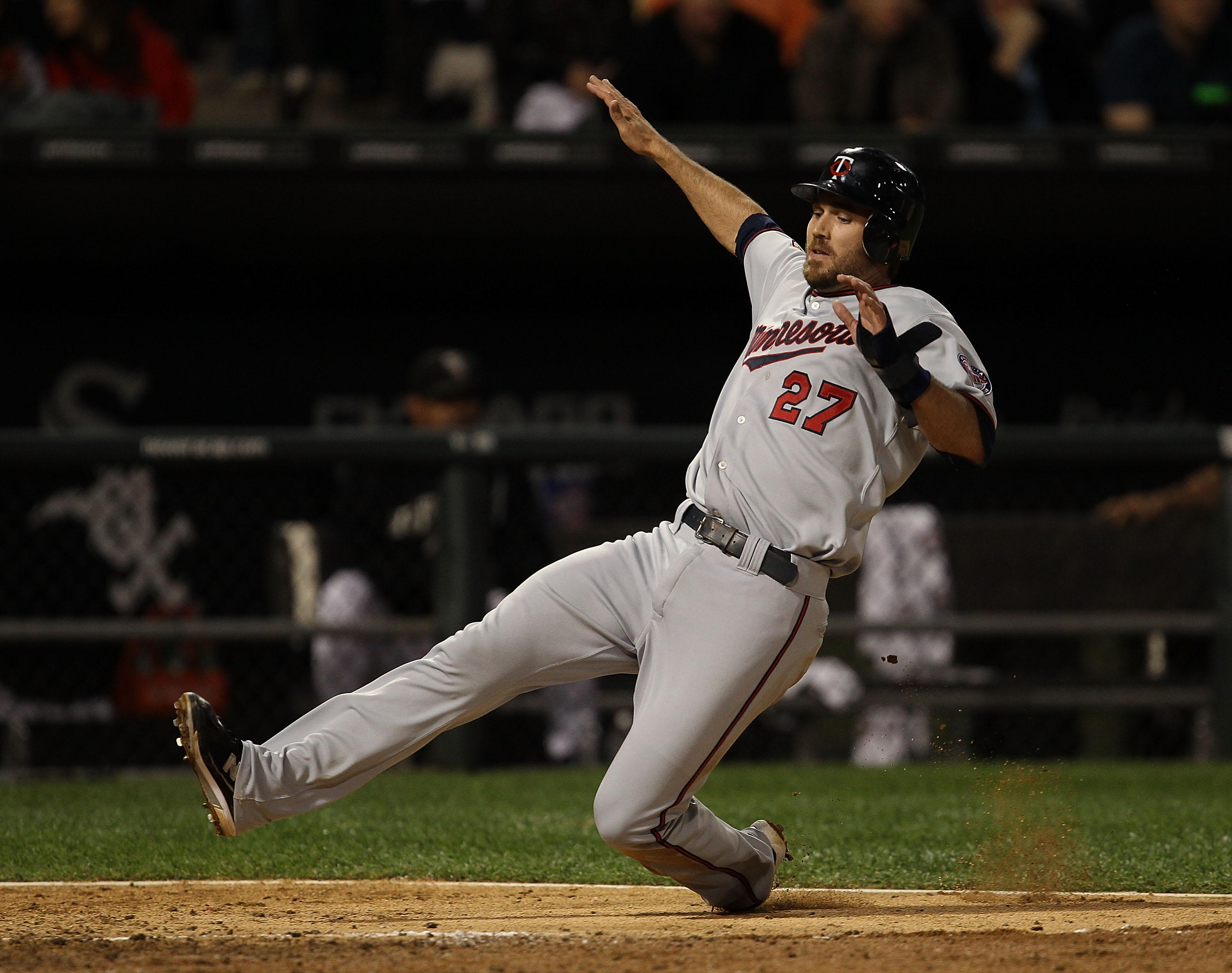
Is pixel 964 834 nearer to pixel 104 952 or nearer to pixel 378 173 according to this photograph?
pixel 104 952

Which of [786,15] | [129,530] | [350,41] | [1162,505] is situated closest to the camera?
[1162,505]

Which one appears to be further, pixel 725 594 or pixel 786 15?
pixel 786 15

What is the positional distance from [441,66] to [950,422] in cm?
475

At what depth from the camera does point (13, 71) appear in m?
6.86

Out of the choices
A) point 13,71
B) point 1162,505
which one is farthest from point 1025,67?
point 13,71

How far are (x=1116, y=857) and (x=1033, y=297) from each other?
387cm

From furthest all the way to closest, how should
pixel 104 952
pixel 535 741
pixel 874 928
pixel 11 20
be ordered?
pixel 11 20, pixel 535 741, pixel 874 928, pixel 104 952

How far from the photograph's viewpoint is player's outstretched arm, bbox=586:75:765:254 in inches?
148

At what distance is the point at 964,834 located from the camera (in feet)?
14.1

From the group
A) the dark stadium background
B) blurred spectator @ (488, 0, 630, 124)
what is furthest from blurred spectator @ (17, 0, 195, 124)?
blurred spectator @ (488, 0, 630, 124)

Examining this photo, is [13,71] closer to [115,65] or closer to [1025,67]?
[115,65]

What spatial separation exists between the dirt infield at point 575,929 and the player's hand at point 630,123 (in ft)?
5.46

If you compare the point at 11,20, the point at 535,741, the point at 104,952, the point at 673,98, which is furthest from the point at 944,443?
the point at 11,20

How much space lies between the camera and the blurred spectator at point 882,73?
6.86 m
